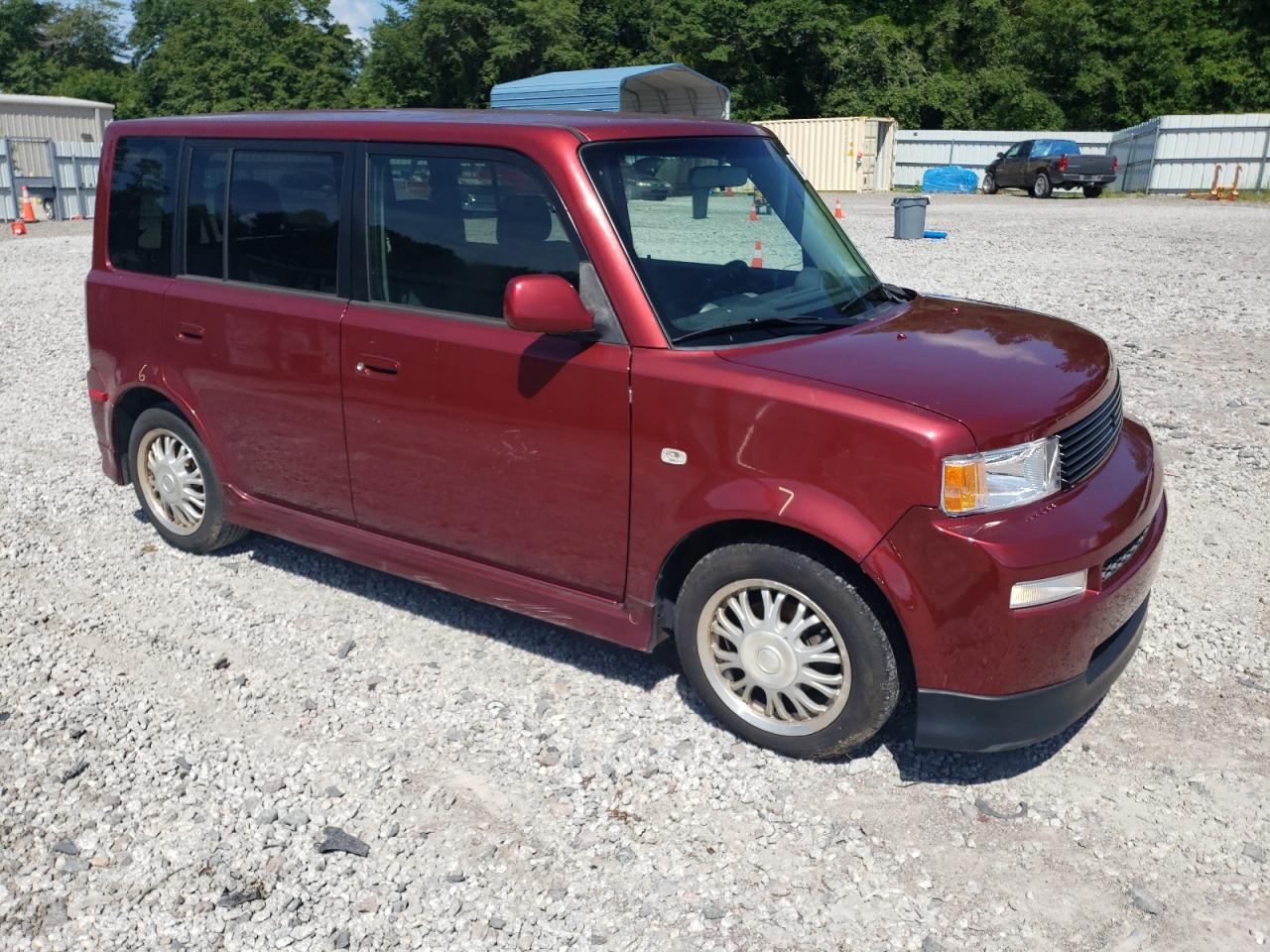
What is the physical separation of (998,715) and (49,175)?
3066 cm

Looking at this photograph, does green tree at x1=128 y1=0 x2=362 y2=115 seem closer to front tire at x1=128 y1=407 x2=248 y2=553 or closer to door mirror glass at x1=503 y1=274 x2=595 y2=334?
front tire at x1=128 y1=407 x2=248 y2=553

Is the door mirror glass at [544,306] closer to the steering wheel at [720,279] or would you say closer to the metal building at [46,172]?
the steering wheel at [720,279]

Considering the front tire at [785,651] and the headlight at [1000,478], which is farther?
the front tire at [785,651]

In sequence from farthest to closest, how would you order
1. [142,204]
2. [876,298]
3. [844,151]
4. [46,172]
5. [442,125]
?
[844,151] < [46,172] < [142,204] < [876,298] < [442,125]

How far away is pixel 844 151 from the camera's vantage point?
40281 millimetres

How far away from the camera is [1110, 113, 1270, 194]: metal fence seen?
34812mm

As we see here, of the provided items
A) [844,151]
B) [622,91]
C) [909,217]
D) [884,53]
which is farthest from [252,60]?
[909,217]

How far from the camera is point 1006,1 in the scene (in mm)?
55188

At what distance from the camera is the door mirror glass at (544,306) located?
3783mm

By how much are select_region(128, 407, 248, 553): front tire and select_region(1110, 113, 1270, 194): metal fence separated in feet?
118

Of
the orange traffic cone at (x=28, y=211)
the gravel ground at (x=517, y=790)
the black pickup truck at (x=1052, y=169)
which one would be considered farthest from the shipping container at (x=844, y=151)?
the gravel ground at (x=517, y=790)

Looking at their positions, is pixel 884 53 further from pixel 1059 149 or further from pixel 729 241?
pixel 729 241

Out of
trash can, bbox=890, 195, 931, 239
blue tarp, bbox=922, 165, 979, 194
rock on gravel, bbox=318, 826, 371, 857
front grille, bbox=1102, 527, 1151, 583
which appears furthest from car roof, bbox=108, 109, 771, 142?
blue tarp, bbox=922, 165, 979, 194

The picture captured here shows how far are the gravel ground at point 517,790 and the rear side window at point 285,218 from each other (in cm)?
153
